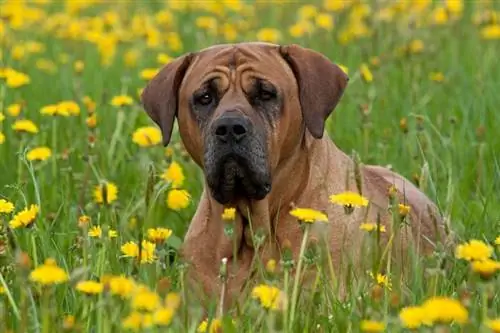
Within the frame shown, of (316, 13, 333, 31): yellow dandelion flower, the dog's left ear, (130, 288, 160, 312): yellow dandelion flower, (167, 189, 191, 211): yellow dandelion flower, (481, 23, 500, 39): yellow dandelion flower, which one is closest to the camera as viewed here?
(130, 288, 160, 312): yellow dandelion flower

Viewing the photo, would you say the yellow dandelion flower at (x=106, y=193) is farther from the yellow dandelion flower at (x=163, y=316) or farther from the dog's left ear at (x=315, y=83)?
the yellow dandelion flower at (x=163, y=316)

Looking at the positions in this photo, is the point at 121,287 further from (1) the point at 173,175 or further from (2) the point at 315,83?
(1) the point at 173,175

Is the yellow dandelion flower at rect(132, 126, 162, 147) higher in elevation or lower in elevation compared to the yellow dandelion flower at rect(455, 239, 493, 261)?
lower

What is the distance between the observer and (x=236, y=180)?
15.4 feet

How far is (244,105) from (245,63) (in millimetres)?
191

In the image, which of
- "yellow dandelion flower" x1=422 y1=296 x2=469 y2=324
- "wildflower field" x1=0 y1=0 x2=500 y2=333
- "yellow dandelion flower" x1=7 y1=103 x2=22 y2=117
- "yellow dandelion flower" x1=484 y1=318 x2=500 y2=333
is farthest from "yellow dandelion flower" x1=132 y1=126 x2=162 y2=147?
"yellow dandelion flower" x1=422 y1=296 x2=469 y2=324

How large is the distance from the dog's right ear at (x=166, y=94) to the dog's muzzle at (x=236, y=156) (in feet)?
1.16

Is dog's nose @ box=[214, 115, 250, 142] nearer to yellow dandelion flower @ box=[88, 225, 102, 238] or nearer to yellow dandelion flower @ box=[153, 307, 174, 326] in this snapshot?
yellow dandelion flower @ box=[88, 225, 102, 238]

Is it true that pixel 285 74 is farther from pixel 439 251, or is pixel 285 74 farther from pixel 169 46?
pixel 169 46

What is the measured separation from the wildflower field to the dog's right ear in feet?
0.70

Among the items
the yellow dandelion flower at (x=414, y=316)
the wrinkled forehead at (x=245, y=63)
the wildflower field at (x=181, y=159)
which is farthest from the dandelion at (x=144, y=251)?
the wrinkled forehead at (x=245, y=63)

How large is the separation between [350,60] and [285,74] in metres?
2.90

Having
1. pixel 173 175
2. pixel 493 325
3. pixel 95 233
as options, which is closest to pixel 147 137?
pixel 173 175

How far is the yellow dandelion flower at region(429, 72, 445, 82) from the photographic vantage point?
23.0 feet
